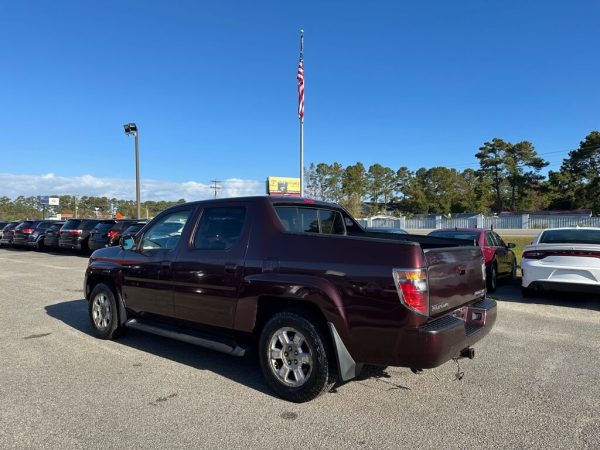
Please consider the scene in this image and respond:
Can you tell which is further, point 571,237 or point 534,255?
point 571,237

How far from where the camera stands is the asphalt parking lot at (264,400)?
3510 millimetres

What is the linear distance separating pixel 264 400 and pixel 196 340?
109 cm

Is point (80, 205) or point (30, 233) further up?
point (80, 205)

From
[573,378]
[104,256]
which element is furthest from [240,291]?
[573,378]

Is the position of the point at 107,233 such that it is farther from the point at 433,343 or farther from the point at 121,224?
the point at 433,343

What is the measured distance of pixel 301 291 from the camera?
4.08 meters

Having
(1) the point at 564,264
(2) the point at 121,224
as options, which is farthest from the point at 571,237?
(2) the point at 121,224

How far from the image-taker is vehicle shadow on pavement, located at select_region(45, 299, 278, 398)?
4855mm

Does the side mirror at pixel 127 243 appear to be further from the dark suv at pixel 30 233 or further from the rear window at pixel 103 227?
the dark suv at pixel 30 233

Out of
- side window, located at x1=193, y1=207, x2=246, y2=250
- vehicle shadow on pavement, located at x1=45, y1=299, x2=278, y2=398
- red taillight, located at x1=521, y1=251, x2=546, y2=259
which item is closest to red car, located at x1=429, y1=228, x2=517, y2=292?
red taillight, located at x1=521, y1=251, x2=546, y2=259

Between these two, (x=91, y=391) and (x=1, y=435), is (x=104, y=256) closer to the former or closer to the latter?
(x=91, y=391)

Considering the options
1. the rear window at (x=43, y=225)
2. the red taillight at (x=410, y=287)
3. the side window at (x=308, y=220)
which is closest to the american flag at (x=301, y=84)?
the rear window at (x=43, y=225)

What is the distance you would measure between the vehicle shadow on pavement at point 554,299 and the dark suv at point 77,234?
17.2 metres

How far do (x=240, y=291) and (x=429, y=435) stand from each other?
6.76 ft
